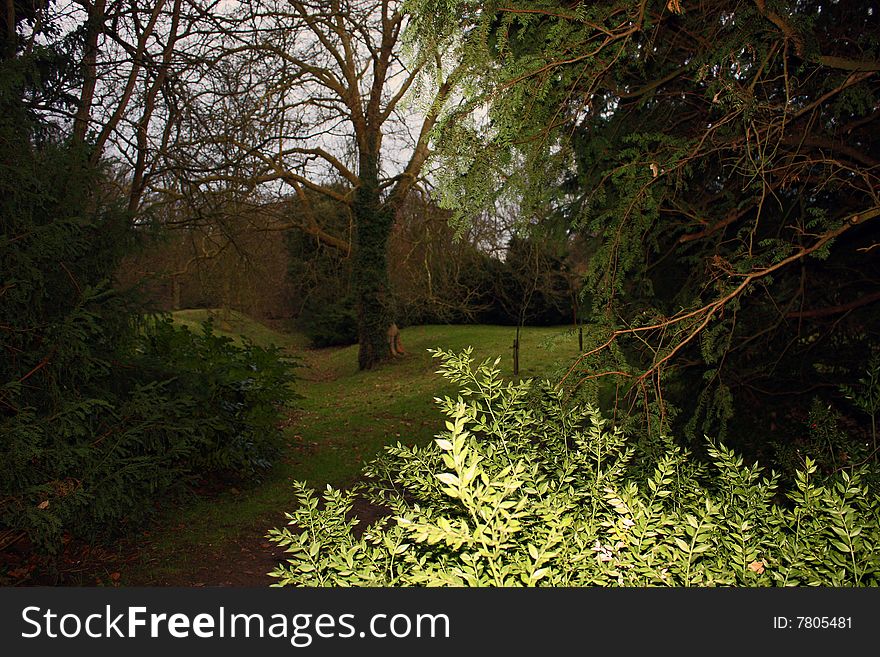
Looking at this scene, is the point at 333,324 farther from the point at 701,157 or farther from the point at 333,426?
the point at 701,157

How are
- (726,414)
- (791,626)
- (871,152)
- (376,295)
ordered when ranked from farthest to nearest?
(376,295)
(871,152)
(726,414)
(791,626)

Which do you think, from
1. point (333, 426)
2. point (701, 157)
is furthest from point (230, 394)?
point (701, 157)

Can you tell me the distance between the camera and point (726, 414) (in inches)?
150

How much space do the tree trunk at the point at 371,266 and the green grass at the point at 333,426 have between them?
2.43 ft

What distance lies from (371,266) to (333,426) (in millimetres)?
6599

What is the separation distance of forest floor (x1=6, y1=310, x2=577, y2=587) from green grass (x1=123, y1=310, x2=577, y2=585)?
0.01m

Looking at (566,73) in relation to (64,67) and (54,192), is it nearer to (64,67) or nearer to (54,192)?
(54,192)

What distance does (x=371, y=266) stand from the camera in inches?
668

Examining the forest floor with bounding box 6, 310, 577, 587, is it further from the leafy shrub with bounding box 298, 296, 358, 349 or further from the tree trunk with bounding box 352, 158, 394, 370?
the leafy shrub with bounding box 298, 296, 358, 349

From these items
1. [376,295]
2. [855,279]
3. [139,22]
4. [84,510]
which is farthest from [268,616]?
[376,295]

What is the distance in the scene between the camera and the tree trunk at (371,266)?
54.0 ft

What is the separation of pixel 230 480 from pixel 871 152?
7.03 metres

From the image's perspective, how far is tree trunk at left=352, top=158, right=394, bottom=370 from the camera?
54.0 ft

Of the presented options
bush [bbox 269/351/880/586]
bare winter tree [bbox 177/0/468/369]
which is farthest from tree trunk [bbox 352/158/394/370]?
bush [bbox 269/351/880/586]
